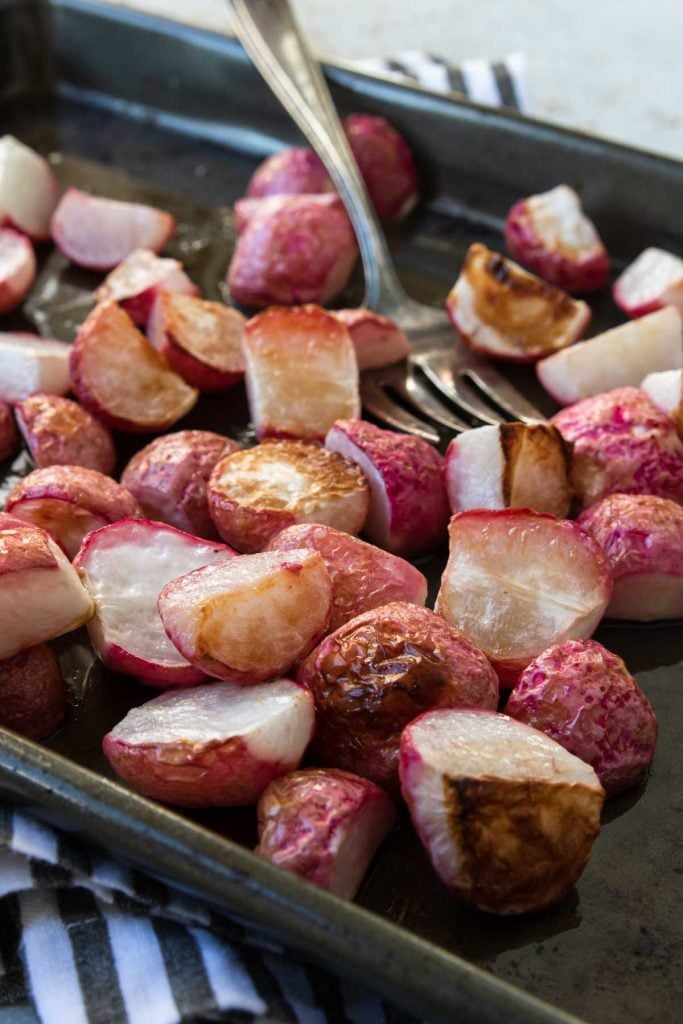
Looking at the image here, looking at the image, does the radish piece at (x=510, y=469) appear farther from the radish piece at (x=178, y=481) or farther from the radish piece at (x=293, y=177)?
the radish piece at (x=293, y=177)

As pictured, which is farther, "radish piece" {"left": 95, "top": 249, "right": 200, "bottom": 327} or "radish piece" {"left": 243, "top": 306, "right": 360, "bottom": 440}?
"radish piece" {"left": 95, "top": 249, "right": 200, "bottom": 327}

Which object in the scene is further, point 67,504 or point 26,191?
point 26,191

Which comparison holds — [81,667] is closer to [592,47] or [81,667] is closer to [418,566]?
[418,566]

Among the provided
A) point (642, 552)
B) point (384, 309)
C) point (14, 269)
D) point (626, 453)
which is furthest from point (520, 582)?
point (14, 269)

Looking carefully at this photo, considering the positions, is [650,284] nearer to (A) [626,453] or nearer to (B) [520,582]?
(A) [626,453]

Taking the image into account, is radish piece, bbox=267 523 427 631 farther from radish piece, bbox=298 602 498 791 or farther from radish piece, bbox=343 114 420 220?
radish piece, bbox=343 114 420 220

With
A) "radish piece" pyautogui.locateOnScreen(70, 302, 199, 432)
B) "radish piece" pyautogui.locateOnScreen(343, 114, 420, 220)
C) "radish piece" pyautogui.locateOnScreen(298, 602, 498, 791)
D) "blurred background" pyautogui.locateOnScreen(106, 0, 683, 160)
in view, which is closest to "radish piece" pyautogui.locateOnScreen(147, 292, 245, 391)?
"radish piece" pyautogui.locateOnScreen(70, 302, 199, 432)
